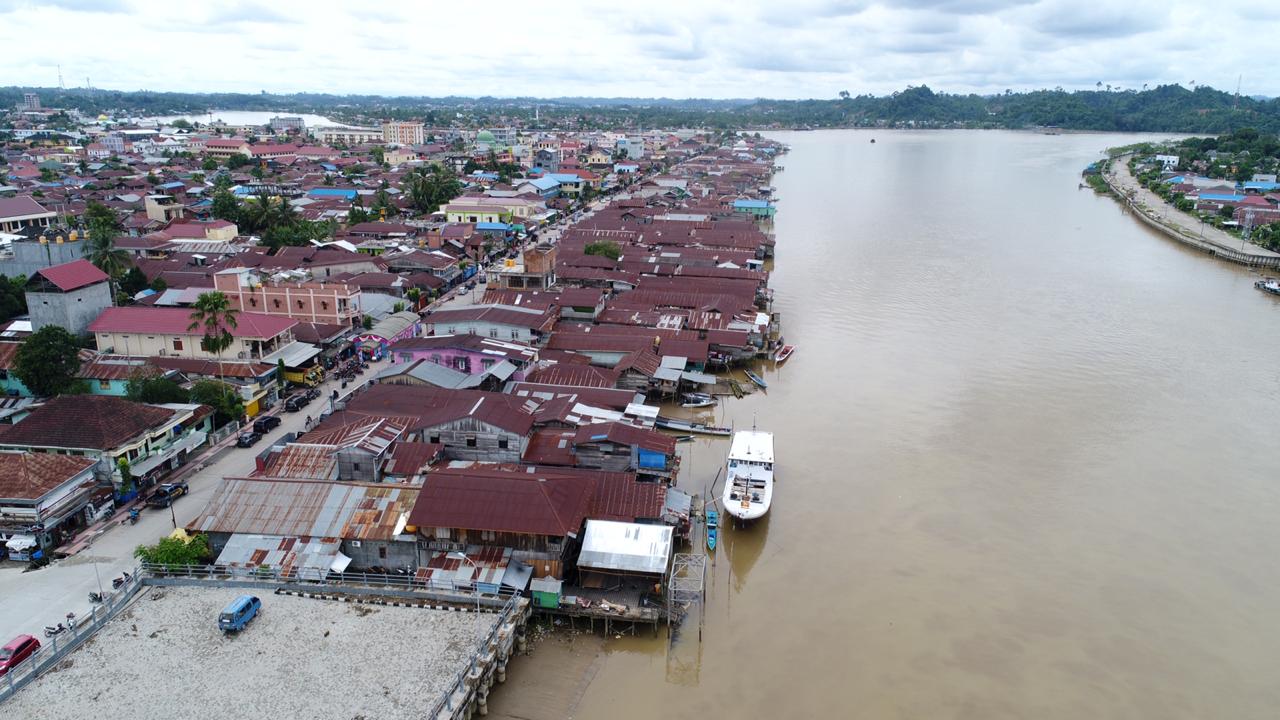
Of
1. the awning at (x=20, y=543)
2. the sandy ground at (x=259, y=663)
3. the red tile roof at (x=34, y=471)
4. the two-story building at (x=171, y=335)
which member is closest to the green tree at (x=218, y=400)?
the two-story building at (x=171, y=335)

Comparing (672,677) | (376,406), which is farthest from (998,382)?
(376,406)

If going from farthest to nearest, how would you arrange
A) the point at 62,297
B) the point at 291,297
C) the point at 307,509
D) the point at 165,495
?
the point at 291,297, the point at 62,297, the point at 165,495, the point at 307,509

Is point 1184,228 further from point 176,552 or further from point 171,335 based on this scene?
point 176,552

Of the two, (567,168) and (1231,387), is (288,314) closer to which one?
(1231,387)

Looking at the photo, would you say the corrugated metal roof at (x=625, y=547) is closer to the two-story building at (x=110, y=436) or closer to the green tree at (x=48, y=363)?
the two-story building at (x=110, y=436)

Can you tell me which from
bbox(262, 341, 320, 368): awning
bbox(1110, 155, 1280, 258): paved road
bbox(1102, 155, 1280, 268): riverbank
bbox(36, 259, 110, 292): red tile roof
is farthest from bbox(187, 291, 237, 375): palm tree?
bbox(1110, 155, 1280, 258): paved road

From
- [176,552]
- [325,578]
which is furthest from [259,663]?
[176,552]
